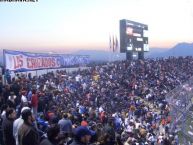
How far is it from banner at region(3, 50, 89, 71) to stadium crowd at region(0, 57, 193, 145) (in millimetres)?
860

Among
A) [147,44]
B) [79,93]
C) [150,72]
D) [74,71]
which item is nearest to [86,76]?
[74,71]

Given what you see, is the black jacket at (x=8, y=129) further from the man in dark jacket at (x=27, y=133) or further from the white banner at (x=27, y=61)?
the white banner at (x=27, y=61)

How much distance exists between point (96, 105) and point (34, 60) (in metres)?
6.02

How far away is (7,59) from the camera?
2327cm

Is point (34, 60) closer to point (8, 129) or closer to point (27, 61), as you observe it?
point (27, 61)

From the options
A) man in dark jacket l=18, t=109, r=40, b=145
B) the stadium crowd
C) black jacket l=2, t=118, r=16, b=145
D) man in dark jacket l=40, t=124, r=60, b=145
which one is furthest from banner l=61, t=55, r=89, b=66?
man in dark jacket l=40, t=124, r=60, b=145

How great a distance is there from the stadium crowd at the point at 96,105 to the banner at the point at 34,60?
860 millimetres

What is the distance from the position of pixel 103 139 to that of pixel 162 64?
41.8 m

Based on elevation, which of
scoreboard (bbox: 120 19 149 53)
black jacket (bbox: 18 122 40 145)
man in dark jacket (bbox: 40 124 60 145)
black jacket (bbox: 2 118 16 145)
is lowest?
black jacket (bbox: 2 118 16 145)

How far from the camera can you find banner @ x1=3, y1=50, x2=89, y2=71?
23.7 m

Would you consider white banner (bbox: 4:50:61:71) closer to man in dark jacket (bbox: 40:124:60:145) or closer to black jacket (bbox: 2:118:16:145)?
black jacket (bbox: 2:118:16:145)

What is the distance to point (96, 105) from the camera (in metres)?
25.4

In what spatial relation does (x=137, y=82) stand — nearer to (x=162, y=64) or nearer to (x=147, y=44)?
(x=162, y=64)

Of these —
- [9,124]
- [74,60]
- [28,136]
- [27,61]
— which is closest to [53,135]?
[28,136]
